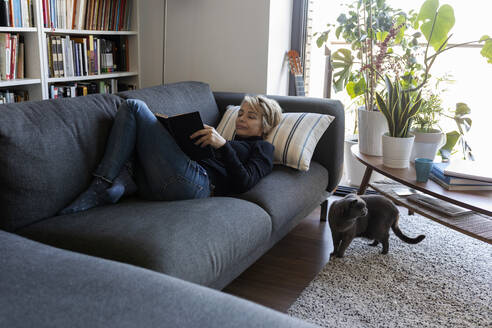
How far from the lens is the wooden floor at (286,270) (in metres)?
1.97

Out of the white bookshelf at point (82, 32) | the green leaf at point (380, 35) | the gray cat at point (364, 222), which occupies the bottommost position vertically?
the gray cat at point (364, 222)

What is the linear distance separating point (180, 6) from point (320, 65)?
47.2 inches

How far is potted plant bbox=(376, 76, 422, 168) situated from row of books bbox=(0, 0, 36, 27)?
81.2 inches

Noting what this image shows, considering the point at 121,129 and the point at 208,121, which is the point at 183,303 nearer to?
the point at 121,129

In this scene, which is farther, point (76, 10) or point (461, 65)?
point (461, 65)

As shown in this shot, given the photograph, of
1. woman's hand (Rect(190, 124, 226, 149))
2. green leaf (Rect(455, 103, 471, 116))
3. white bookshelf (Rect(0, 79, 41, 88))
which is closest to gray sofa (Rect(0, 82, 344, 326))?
woman's hand (Rect(190, 124, 226, 149))

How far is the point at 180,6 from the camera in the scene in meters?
3.37

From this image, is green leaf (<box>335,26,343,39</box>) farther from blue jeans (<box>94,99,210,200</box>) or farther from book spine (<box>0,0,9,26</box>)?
book spine (<box>0,0,9,26</box>)

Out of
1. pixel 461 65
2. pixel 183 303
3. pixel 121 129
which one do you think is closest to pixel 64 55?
pixel 121 129

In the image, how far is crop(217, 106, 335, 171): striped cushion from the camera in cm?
234

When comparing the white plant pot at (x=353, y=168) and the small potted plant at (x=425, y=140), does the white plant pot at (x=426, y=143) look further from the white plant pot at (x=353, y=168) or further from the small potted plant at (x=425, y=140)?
the white plant pot at (x=353, y=168)

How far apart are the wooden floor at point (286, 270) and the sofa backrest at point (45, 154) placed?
2.65 ft

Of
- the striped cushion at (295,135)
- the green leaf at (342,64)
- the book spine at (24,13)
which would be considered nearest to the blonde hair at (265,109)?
the striped cushion at (295,135)

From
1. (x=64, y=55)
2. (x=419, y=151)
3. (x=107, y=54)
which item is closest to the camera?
(x=419, y=151)
